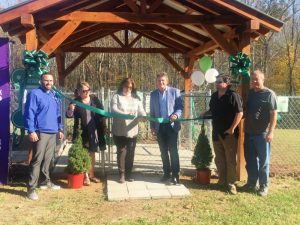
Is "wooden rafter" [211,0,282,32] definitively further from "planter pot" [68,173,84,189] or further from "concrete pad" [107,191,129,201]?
"planter pot" [68,173,84,189]

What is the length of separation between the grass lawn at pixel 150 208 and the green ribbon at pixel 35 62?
1.95 m

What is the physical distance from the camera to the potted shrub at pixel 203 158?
6766 millimetres

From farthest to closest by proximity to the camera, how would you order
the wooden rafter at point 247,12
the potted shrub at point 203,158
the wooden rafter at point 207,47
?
the wooden rafter at point 207,47
the potted shrub at point 203,158
the wooden rafter at point 247,12

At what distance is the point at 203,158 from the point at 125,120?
1.55m

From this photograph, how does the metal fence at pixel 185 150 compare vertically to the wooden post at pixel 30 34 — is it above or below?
below

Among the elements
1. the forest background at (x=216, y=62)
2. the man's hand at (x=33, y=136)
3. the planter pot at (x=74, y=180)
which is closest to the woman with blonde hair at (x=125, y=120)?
the planter pot at (x=74, y=180)

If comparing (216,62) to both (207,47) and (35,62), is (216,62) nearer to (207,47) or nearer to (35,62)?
(207,47)

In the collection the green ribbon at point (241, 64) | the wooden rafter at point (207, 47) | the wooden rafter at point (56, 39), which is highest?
the wooden rafter at point (207, 47)

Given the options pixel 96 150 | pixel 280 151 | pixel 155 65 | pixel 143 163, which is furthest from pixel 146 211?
pixel 155 65

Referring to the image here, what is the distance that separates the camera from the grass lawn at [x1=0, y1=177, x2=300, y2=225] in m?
5.03

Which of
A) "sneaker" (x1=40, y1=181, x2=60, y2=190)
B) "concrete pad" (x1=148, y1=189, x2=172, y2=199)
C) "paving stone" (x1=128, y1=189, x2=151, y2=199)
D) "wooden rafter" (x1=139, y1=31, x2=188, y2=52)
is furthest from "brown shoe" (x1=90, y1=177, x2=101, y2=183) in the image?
"wooden rafter" (x1=139, y1=31, x2=188, y2=52)

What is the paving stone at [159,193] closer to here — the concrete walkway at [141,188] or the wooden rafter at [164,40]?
the concrete walkway at [141,188]

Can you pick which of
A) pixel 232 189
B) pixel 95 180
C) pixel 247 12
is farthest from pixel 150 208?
pixel 247 12

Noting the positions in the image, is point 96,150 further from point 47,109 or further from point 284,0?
point 284,0
